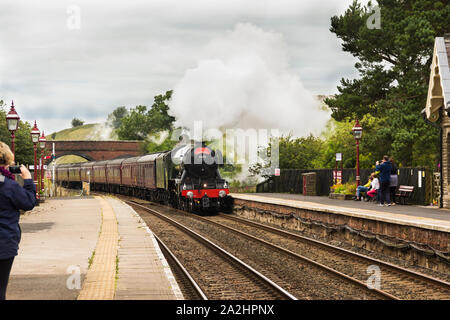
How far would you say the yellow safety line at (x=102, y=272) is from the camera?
296 inches

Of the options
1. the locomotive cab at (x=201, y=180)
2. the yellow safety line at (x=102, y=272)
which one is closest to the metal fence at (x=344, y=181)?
the locomotive cab at (x=201, y=180)

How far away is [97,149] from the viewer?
89.4m

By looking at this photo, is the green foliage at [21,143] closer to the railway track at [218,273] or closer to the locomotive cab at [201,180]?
the locomotive cab at [201,180]

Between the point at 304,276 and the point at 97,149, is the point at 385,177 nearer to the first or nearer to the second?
the point at 304,276

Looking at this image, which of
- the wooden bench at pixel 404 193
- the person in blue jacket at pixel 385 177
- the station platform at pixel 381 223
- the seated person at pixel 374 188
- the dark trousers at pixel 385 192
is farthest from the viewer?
the seated person at pixel 374 188

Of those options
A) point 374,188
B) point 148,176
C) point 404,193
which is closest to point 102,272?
point 404,193

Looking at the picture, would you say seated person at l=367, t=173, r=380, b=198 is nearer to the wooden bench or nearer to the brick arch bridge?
the wooden bench

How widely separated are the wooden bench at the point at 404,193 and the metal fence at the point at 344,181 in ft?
1.16

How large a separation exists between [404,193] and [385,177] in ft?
9.38

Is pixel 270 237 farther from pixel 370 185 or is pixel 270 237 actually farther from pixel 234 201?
pixel 234 201

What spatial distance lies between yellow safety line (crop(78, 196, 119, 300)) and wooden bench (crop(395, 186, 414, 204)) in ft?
39.0

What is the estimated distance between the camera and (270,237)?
17281 millimetres

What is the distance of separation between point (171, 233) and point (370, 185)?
33.4ft

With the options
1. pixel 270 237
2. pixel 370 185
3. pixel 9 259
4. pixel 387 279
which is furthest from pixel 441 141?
pixel 9 259
